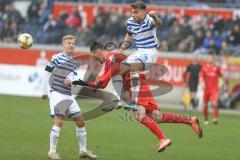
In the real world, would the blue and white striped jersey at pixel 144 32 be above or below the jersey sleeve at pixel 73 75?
above

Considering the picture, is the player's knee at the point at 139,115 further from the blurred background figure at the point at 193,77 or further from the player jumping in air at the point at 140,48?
the blurred background figure at the point at 193,77

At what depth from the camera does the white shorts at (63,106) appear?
46.3 feet

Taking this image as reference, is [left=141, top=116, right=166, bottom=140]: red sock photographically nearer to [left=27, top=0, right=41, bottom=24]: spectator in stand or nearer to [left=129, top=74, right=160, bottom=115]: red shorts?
[left=129, top=74, right=160, bottom=115]: red shorts

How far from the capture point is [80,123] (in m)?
14.2

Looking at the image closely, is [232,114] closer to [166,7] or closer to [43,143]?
[166,7]

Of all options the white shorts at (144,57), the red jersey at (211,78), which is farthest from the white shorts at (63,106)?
the red jersey at (211,78)

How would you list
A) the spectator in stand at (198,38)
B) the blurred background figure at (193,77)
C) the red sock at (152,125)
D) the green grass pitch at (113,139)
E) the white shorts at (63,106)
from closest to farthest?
the white shorts at (63,106) < the red sock at (152,125) < the green grass pitch at (113,139) < the blurred background figure at (193,77) < the spectator in stand at (198,38)

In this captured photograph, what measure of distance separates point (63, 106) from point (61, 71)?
0.68 meters

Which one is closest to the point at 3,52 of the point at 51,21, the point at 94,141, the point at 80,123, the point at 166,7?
the point at 51,21

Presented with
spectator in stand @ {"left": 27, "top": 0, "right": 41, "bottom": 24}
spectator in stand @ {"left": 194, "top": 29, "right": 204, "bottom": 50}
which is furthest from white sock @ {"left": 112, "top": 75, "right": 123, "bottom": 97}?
spectator in stand @ {"left": 27, "top": 0, "right": 41, "bottom": 24}

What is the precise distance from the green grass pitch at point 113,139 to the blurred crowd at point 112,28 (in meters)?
7.04

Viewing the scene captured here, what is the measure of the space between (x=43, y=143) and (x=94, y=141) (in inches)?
64.2

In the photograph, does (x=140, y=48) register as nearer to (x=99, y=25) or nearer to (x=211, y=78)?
(x=211, y=78)

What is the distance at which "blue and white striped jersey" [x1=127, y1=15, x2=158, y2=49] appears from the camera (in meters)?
14.8
